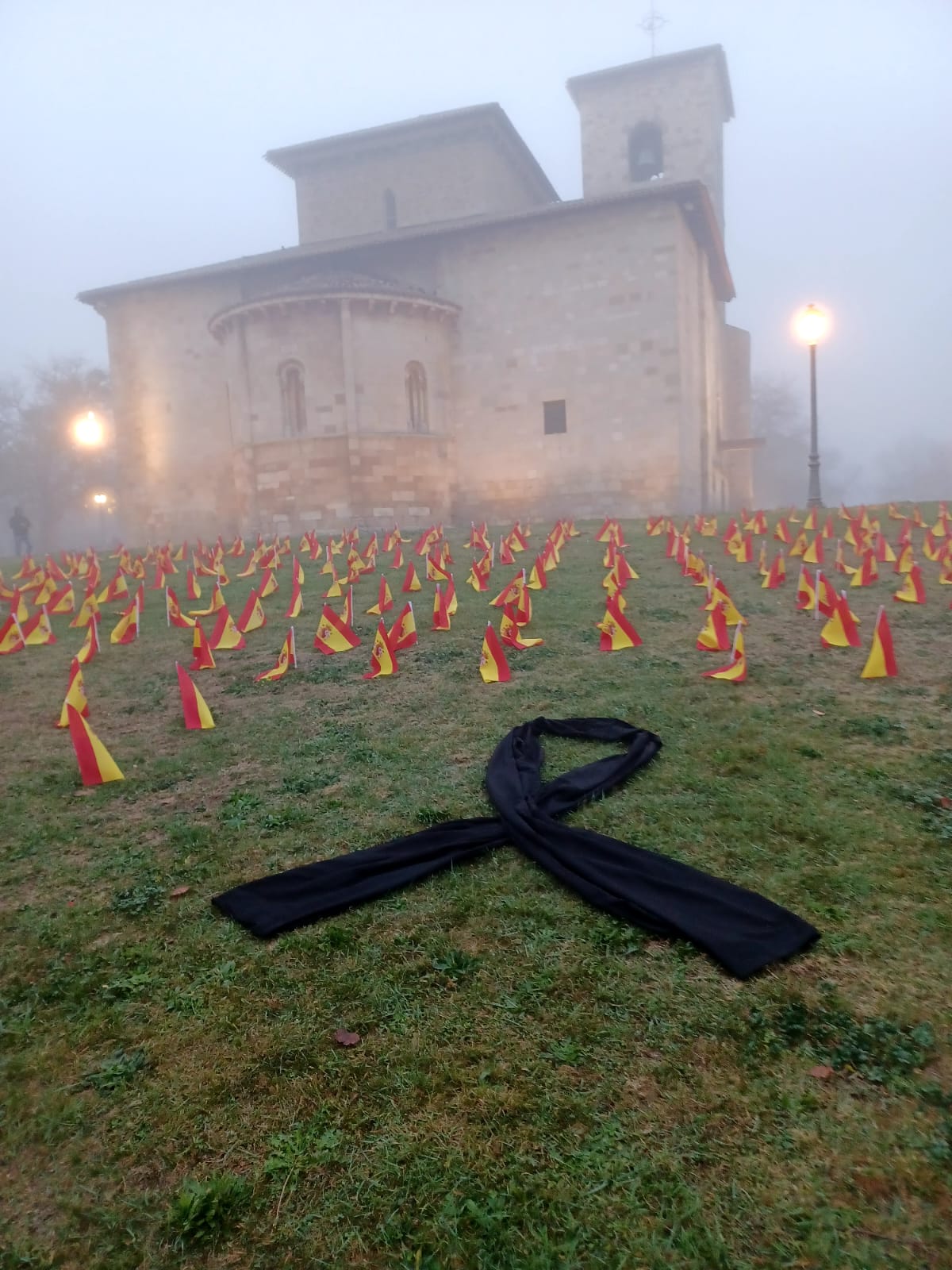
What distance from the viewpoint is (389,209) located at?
3478 cm

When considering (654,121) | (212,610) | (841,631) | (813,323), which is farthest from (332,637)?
(654,121)

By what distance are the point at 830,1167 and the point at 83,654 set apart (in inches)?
347

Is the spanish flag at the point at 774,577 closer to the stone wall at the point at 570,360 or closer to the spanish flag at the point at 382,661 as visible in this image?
the spanish flag at the point at 382,661

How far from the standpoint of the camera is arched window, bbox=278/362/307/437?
26.3 metres

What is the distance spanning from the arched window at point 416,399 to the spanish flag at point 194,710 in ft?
70.8

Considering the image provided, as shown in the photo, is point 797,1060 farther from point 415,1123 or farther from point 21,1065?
point 21,1065

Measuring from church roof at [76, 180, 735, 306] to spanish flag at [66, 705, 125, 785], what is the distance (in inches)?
1014

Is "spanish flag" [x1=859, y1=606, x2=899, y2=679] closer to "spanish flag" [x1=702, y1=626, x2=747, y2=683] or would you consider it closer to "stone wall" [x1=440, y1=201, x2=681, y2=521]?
"spanish flag" [x1=702, y1=626, x2=747, y2=683]

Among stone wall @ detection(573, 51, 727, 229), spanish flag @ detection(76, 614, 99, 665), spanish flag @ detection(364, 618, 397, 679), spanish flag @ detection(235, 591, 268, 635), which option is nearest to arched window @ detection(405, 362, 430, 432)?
stone wall @ detection(573, 51, 727, 229)

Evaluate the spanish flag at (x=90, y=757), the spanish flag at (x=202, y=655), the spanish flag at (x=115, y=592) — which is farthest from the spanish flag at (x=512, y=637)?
the spanish flag at (x=115, y=592)

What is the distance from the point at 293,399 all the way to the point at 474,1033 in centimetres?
2618

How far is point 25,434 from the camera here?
51312 millimetres

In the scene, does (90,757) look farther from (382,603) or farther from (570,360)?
(570,360)

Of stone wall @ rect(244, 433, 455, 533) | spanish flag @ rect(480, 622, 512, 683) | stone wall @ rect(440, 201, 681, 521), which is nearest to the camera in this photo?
spanish flag @ rect(480, 622, 512, 683)
